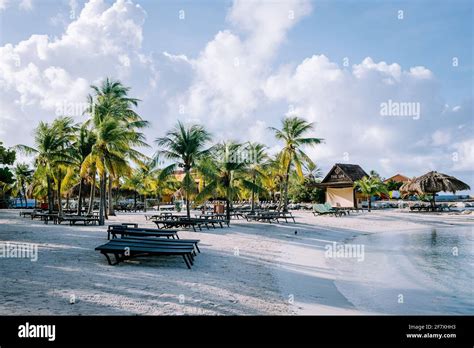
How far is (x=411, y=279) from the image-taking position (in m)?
7.73

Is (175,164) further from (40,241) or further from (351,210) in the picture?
(351,210)

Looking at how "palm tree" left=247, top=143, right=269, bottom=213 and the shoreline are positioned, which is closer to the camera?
the shoreline

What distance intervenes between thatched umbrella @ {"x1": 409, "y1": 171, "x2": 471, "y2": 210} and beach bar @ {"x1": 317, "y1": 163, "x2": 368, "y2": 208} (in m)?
6.17

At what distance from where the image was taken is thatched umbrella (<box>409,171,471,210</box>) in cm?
2970

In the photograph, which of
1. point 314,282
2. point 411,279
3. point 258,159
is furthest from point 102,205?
point 411,279

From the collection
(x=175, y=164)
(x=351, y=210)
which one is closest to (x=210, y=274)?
(x=175, y=164)

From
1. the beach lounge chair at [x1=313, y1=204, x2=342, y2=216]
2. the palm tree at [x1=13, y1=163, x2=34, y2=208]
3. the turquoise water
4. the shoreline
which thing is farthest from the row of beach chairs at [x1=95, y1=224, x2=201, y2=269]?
the palm tree at [x1=13, y1=163, x2=34, y2=208]

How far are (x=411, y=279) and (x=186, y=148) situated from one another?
12384 millimetres

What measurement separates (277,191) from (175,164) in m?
30.1

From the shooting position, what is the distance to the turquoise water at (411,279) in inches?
231

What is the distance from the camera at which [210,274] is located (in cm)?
694

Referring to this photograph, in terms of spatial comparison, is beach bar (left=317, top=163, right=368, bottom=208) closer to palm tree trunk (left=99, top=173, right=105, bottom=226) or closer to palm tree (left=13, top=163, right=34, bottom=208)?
palm tree trunk (left=99, top=173, right=105, bottom=226)

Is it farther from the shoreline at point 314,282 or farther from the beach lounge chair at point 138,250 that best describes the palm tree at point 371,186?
the beach lounge chair at point 138,250

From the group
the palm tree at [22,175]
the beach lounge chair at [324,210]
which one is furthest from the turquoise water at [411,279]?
the palm tree at [22,175]
